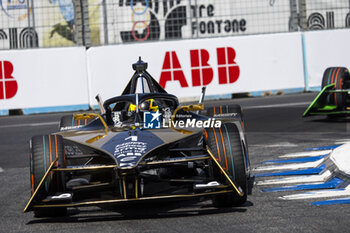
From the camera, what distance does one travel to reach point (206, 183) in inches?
208

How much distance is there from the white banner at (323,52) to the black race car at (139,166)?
33.3 ft

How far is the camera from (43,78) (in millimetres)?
15328

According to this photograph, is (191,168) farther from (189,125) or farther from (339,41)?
(339,41)

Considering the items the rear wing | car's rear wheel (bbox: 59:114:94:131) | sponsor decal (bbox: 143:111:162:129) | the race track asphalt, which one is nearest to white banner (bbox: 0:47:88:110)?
the rear wing

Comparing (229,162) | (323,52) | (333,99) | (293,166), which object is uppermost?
(323,52)

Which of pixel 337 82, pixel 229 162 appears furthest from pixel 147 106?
pixel 337 82

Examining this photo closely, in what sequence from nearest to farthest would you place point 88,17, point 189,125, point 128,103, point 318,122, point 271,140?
point 189,125, point 128,103, point 271,140, point 318,122, point 88,17

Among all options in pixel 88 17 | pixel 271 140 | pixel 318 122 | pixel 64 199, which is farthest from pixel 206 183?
pixel 88 17

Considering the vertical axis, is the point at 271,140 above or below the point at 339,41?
below

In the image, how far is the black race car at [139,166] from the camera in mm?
5270

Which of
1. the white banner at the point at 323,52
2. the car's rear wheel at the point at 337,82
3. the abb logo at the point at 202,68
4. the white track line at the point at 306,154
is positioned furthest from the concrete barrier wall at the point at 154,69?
the white track line at the point at 306,154

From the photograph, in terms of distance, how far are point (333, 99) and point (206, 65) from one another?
14.2 ft

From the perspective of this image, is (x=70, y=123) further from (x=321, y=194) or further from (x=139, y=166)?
(x=321, y=194)

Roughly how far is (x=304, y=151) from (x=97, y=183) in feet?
12.3
